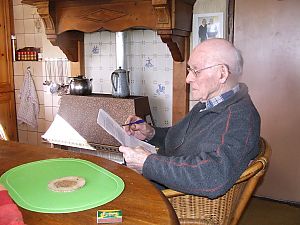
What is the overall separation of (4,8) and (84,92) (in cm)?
157

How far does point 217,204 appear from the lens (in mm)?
1172

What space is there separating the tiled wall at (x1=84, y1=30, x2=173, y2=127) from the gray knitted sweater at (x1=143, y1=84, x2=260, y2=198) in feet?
4.58

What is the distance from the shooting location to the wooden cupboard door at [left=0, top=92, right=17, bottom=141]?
140 inches

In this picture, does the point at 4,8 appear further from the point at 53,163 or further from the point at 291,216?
the point at 291,216

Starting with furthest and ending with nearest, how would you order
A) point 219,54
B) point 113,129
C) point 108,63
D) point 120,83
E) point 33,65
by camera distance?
point 33,65, point 108,63, point 120,83, point 113,129, point 219,54

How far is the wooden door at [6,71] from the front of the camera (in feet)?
11.4

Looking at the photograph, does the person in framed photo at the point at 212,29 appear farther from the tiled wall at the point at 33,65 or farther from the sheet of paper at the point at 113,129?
Result: the tiled wall at the point at 33,65

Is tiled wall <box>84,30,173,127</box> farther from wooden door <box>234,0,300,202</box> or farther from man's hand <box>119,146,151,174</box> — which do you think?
man's hand <box>119,146,151,174</box>

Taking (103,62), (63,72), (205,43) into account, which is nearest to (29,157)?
(205,43)

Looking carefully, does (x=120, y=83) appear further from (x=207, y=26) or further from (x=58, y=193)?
(x=58, y=193)

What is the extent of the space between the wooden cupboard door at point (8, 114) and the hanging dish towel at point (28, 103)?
16cm

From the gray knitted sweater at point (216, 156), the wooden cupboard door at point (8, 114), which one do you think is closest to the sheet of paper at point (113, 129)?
the gray knitted sweater at point (216, 156)

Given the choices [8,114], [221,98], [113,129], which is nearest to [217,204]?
[221,98]

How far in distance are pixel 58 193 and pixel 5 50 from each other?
3025 mm
